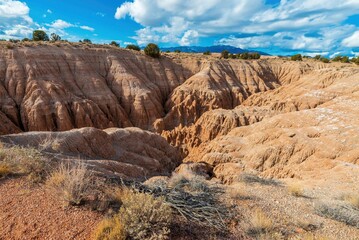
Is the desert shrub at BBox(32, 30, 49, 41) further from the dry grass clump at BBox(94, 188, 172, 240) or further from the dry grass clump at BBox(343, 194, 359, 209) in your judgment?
the dry grass clump at BBox(343, 194, 359, 209)

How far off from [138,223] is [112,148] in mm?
15514

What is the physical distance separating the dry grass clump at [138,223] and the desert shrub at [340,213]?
210 inches

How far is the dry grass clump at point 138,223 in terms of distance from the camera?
4266 millimetres

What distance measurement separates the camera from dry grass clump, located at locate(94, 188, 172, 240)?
4.27 m

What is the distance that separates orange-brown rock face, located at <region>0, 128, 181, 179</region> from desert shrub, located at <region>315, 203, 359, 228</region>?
826cm

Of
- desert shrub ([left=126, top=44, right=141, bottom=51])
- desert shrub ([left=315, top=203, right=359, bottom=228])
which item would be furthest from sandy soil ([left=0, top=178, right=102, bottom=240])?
desert shrub ([left=126, top=44, right=141, bottom=51])

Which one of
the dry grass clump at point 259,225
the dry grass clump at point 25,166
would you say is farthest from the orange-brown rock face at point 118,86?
the dry grass clump at point 259,225

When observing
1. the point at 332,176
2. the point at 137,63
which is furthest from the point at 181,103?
the point at 332,176

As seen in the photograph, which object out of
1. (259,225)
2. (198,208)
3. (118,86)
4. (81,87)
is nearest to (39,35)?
(81,87)

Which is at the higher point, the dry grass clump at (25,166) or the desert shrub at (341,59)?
the desert shrub at (341,59)

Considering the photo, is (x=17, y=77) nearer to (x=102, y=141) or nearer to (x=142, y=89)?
(x=142, y=89)

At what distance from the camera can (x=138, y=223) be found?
4422mm

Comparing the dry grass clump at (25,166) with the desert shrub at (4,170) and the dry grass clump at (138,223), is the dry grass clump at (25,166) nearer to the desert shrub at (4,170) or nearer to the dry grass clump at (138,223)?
the desert shrub at (4,170)

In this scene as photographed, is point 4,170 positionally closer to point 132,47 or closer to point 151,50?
point 151,50
